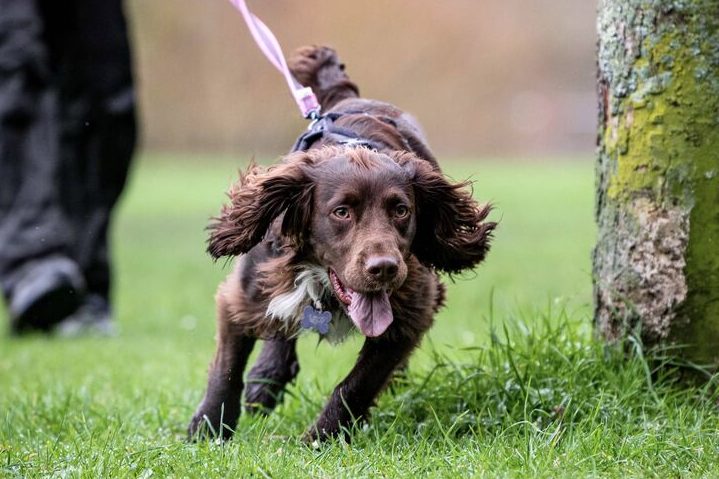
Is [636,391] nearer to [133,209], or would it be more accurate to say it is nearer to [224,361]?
[224,361]

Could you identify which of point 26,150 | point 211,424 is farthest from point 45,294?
point 211,424

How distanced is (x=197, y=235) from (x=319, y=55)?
1233cm

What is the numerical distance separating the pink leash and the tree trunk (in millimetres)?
1132

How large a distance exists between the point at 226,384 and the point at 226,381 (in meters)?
0.01

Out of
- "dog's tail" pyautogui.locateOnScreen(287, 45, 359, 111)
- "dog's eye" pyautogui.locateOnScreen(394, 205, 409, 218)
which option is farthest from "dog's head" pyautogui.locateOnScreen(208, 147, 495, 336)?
"dog's tail" pyautogui.locateOnScreen(287, 45, 359, 111)

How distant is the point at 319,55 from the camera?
220 inches

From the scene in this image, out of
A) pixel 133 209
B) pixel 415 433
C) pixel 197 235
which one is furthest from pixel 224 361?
pixel 133 209

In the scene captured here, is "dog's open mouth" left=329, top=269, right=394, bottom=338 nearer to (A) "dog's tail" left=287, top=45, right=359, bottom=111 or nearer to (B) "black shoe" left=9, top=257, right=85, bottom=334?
(A) "dog's tail" left=287, top=45, right=359, bottom=111

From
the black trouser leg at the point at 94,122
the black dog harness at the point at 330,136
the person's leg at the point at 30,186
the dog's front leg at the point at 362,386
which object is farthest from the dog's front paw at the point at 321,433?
the black trouser leg at the point at 94,122

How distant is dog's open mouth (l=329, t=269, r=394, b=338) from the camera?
4070 mm

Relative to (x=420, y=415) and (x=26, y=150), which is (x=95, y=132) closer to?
(x=26, y=150)

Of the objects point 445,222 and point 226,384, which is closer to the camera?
point 445,222

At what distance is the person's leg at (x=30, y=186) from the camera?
7.85 m

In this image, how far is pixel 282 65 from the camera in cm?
498
